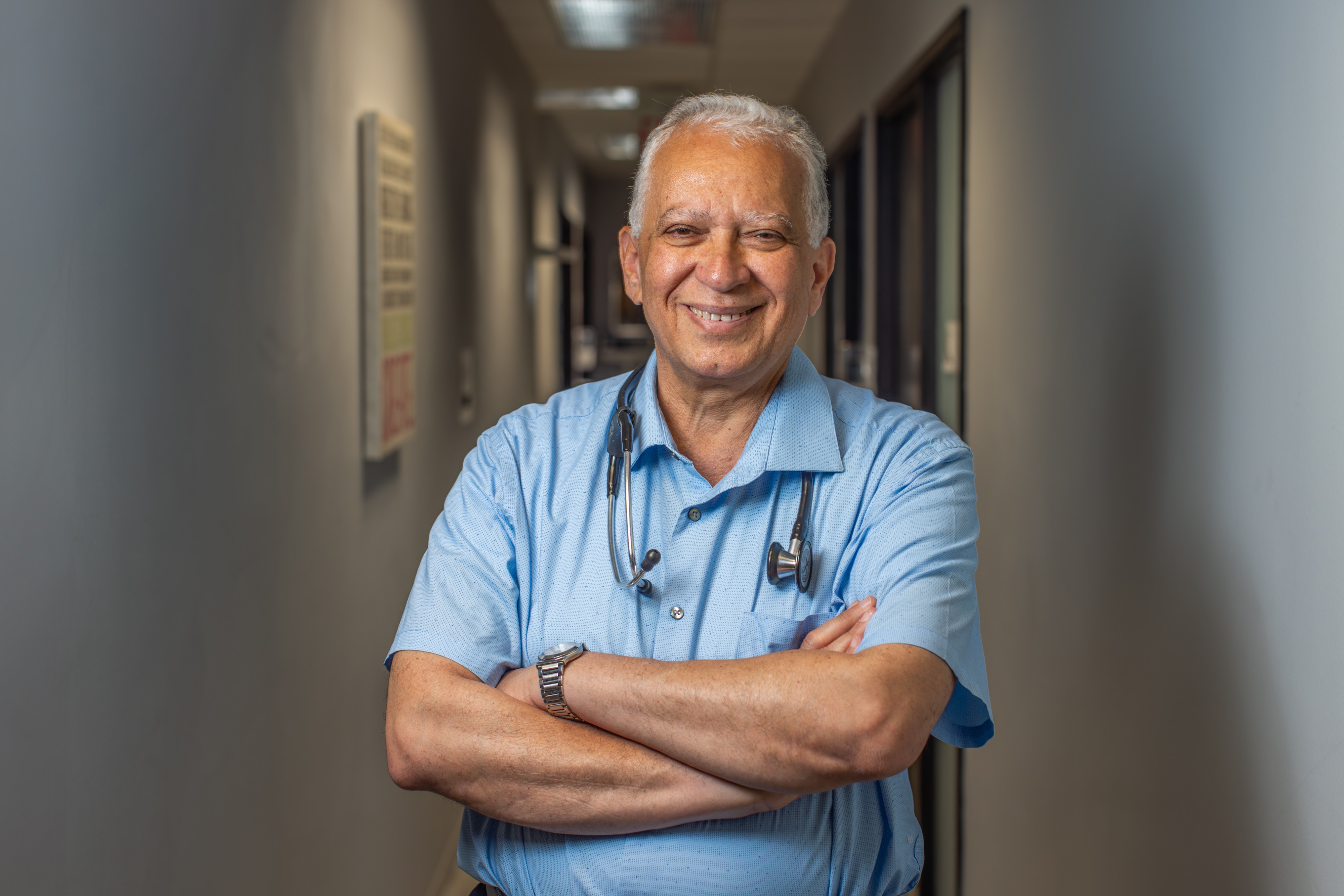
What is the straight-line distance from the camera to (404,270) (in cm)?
267

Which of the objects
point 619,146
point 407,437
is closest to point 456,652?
point 407,437

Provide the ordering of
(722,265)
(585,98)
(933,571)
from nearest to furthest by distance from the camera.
Answer: (933,571) < (722,265) < (585,98)

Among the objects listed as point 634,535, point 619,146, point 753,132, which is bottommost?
point 634,535

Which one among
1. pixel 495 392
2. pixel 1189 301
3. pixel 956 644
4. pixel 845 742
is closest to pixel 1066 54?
pixel 1189 301

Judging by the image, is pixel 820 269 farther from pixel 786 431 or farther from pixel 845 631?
pixel 845 631

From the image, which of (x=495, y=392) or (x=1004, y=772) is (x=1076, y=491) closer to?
(x=1004, y=772)

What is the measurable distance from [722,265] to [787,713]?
1.67ft

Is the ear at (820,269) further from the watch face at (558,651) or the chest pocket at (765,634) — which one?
the watch face at (558,651)

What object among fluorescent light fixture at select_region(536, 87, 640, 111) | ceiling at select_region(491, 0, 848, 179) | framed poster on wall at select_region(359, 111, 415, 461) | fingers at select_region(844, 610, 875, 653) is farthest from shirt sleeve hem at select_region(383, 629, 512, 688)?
fluorescent light fixture at select_region(536, 87, 640, 111)

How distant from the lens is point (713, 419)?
1.34m

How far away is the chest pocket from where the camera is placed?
3.88 feet

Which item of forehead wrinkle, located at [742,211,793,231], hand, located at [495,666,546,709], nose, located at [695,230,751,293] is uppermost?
forehead wrinkle, located at [742,211,793,231]

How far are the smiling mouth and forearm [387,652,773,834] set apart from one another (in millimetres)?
481

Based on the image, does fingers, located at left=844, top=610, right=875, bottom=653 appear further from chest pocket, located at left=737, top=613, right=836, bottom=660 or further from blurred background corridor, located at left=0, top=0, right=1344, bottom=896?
blurred background corridor, located at left=0, top=0, right=1344, bottom=896
